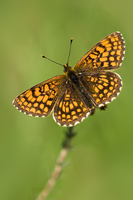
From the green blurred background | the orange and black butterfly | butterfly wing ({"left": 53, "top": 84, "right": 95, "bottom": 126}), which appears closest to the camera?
butterfly wing ({"left": 53, "top": 84, "right": 95, "bottom": 126})

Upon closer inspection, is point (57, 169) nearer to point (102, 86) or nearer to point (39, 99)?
point (39, 99)

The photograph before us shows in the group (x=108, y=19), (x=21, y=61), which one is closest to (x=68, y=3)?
(x=108, y=19)

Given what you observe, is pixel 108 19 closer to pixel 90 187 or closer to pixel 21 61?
pixel 21 61

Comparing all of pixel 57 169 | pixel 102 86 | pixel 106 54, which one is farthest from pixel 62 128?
pixel 106 54

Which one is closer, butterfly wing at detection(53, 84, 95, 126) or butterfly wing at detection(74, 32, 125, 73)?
butterfly wing at detection(53, 84, 95, 126)

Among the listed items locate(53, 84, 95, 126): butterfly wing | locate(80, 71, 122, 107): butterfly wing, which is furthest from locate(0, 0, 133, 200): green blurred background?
locate(80, 71, 122, 107): butterfly wing

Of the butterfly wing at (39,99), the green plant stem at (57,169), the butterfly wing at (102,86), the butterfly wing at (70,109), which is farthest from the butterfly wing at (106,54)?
the green plant stem at (57,169)

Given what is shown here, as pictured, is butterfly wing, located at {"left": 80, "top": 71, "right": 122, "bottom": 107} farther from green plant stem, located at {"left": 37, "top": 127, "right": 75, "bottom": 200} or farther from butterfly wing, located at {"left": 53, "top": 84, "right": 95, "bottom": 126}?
green plant stem, located at {"left": 37, "top": 127, "right": 75, "bottom": 200}

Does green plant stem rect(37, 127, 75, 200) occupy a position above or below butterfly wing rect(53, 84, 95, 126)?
below

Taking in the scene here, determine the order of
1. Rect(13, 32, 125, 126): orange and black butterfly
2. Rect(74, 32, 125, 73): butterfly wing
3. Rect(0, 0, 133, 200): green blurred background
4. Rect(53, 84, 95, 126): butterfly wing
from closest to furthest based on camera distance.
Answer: Rect(53, 84, 95, 126): butterfly wing, Rect(13, 32, 125, 126): orange and black butterfly, Rect(74, 32, 125, 73): butterfly wing, Rect(0, 0, 133, 200): green blurred background
